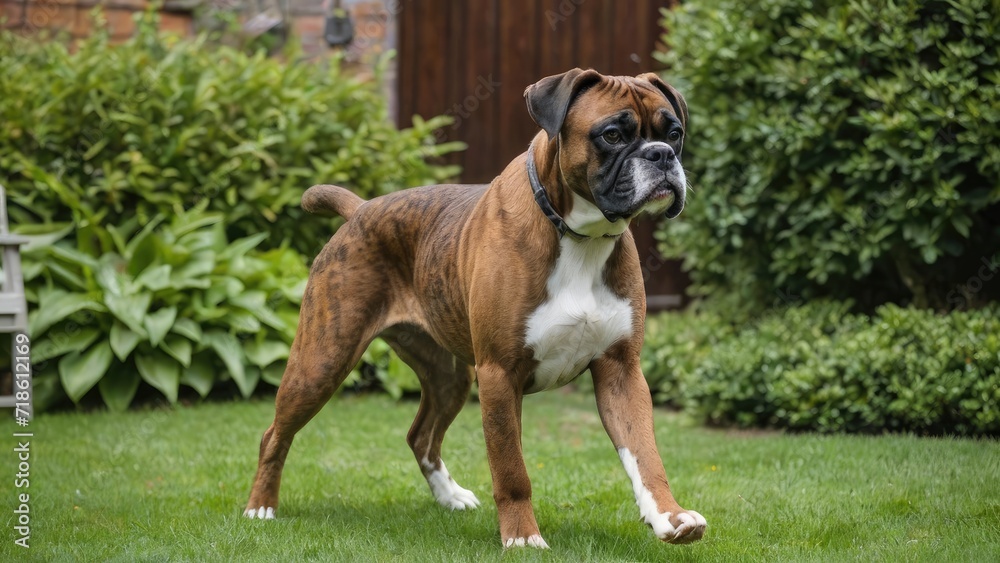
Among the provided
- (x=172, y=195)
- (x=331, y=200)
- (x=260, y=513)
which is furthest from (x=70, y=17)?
(x=260, y=513)

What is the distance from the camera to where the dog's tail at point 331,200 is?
486cm

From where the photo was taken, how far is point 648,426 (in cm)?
377

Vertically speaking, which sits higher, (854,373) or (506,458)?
(506,458)

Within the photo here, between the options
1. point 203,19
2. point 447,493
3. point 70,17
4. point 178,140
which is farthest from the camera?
point 203,19

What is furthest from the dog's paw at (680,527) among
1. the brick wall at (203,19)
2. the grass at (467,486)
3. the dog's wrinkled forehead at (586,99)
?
the brick wall at (203,19)

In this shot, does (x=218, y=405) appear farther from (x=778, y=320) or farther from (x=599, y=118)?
(x=599, y=118)

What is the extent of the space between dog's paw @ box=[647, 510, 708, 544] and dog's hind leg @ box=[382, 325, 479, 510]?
57.0 inches

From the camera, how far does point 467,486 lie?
17.4 ft

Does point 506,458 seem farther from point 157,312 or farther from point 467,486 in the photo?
point 157,312

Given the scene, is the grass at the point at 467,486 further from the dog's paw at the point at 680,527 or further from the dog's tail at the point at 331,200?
the dog's tail at the point at 331,200

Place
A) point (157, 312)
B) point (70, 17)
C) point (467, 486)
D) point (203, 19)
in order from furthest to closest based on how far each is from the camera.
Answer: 1. point (203, 19)
2. point (70, 17)
3. point (157, 312)
4. point (467, 486)

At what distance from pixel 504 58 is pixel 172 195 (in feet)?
10.6

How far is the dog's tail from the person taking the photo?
486 cm

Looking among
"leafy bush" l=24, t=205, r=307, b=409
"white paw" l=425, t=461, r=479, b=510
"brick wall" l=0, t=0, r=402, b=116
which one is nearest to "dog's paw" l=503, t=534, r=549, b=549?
"white paw" l=425, t=461, r=479, b=510
